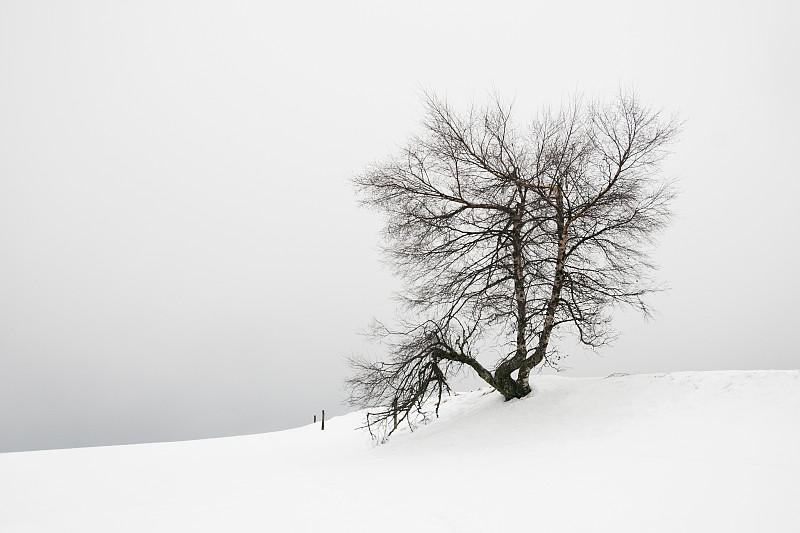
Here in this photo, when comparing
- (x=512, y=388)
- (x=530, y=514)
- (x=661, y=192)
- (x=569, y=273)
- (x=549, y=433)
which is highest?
(x=661, y=192)

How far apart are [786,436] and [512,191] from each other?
8.59 meters

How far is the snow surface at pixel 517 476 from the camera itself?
657 centimetres

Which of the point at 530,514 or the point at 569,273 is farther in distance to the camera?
the point at 569,273

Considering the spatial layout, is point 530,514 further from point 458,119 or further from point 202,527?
point 458,119

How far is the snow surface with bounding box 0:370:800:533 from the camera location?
6.57m

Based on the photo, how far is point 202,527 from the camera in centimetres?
752

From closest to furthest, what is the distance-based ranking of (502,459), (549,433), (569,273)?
(502,459)
(549,433)
(569,273)

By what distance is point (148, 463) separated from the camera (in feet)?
→ 49.3

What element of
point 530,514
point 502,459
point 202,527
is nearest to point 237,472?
point 202,527

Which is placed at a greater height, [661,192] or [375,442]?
[661,192]

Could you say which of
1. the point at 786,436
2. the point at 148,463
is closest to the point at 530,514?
the point at 786,436

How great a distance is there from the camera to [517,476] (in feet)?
28.4

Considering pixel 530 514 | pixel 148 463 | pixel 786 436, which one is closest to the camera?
pixel 530 514

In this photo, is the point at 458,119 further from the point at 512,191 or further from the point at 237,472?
the point at 237,472
